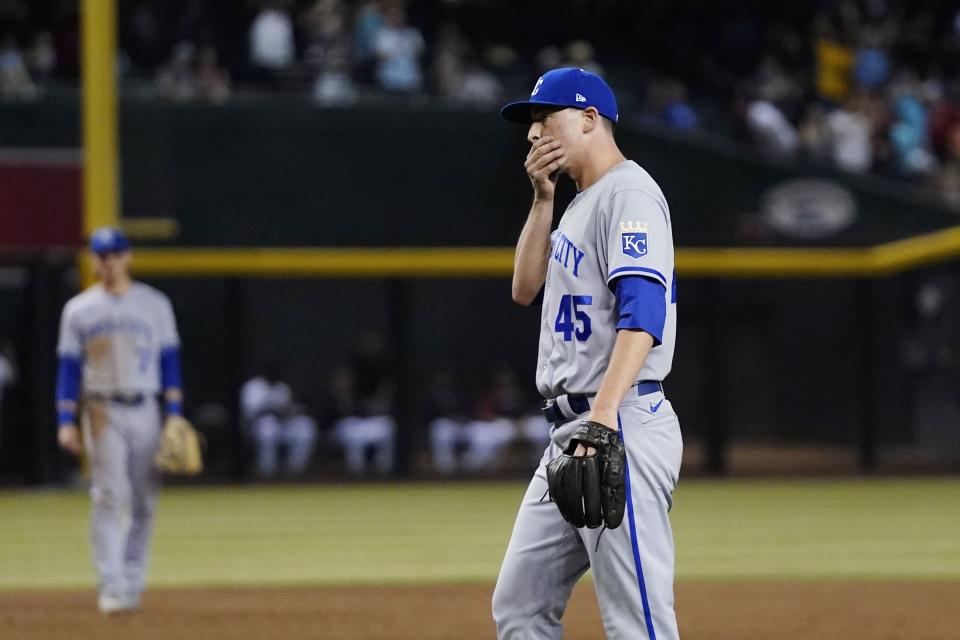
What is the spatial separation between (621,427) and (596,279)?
374mm

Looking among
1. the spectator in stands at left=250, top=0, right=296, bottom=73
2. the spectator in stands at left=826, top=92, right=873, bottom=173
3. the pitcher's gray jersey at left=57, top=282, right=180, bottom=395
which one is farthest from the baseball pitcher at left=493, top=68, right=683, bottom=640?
the spectator in stands at left=826, top=92, right=873, bottom=173

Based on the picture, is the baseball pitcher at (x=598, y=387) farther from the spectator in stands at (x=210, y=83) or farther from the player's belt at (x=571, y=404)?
the spectator in stands at (x=210, y=83)

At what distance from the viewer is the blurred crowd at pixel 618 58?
1812cm

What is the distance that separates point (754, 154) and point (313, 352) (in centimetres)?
543

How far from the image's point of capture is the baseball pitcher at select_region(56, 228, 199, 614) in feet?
26.3

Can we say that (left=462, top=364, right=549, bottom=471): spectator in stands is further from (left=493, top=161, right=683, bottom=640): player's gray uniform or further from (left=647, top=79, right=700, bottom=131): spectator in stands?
(left=493, top=161, right=683, bottom=640): player's gray uniform

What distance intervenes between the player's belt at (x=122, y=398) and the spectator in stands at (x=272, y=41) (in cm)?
1040

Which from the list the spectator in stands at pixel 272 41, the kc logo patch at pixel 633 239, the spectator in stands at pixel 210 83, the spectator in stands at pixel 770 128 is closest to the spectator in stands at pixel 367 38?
the spectator in stands at pixel 272 41

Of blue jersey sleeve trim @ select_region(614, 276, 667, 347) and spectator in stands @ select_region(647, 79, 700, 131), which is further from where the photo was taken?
spectator in stands @ select_region(647, 79, 700, 131)

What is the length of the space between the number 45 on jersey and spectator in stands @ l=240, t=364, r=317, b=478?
499 inches

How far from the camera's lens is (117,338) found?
8.30 meters

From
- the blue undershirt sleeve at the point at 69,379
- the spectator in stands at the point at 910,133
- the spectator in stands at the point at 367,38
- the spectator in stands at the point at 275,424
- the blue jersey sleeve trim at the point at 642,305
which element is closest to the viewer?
the blue jersey sleeve trim at the point at 642,305

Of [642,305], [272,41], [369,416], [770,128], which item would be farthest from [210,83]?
[642,305]

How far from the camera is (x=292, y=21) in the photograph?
61.0 feet
